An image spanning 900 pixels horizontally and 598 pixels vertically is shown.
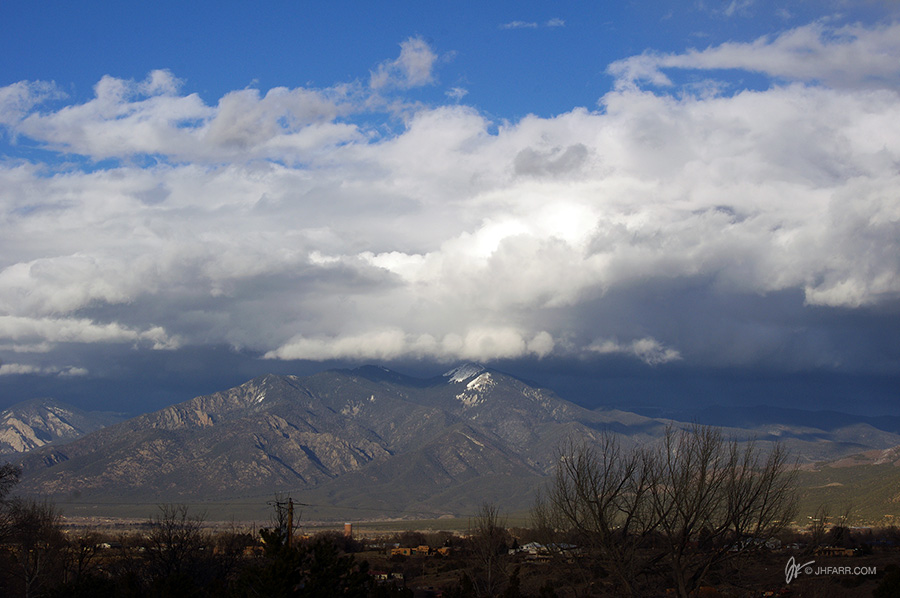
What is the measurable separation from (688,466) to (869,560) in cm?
6654

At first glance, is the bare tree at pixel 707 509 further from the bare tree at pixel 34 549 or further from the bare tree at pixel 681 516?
the bare tree at pixel 34 549

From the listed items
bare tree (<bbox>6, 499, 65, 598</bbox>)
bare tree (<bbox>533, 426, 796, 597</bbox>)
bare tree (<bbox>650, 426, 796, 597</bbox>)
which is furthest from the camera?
bare tree (<bbox>6, 499, 65, 598</bbox>)

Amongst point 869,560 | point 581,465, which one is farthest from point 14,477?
point 869,560

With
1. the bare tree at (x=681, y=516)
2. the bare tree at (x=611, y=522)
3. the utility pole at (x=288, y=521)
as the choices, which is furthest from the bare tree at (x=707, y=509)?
the utility pole at (x=288, y=521)

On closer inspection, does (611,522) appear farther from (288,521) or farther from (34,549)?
(34,549)

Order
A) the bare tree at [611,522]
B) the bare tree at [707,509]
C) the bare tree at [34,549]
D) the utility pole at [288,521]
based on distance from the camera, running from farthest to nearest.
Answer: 1. the bare tree at [34,549]
2. the utility pole at [288,521]
3. the bare tree at [611,522]
4. the bare tree at [707,509]

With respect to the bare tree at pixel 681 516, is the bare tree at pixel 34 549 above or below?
below

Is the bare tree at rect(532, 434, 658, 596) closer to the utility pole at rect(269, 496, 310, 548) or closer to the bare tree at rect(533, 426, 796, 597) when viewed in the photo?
the bare tree at rect(533, 426, 796, 597)

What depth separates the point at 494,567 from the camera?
10438 centimetres

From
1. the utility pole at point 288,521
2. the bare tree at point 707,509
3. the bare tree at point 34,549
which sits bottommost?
the bare tree at point 34,549

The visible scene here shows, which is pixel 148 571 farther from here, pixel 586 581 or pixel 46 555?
pixel 586 581

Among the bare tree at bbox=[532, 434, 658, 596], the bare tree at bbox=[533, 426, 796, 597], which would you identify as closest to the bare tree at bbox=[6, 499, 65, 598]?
the bare tree at bbox=[532, 434, 658, 596]

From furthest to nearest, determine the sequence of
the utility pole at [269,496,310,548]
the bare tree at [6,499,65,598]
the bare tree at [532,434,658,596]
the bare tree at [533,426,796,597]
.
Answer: the bare tree at [6,499,65,598]
the utility pole at [269,496,310,548]
the bare tree at [532,434,658,596]
the bare tree at [533,426,796,597]

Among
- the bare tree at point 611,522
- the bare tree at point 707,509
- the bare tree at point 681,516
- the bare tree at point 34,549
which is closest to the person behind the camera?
the bare tree at point 707,509
